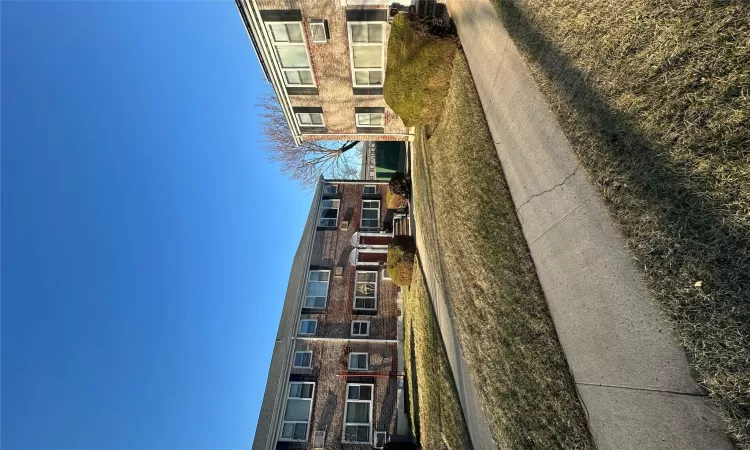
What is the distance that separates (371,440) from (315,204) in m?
12.1

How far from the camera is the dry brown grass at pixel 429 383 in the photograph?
8595 millimetres

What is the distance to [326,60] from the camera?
1239cm

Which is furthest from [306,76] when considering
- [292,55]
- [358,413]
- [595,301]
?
[358,413]

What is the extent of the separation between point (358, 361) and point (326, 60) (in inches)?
488

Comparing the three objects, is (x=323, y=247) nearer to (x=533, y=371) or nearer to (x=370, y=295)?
(x=370, y=295)

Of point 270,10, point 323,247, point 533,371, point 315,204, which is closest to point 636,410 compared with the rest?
point 533,371

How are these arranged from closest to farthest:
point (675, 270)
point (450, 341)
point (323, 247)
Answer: point (675, 270)
point (450, 341)
point (323, 247)

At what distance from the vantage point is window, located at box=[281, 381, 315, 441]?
1542cm

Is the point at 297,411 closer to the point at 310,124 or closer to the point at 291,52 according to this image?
the point at 310,124

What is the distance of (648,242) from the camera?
346 centimetres

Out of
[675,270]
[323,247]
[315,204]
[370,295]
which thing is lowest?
[675,270]

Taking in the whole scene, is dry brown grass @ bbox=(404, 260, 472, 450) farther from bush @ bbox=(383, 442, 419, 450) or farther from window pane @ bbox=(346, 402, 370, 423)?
window pane @ bbox=(346, 402, 370, 423)

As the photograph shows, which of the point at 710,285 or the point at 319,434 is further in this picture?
the point at 319,434

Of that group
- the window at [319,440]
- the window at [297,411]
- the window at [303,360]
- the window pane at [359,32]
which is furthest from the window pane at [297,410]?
the window pane at [359,32]
